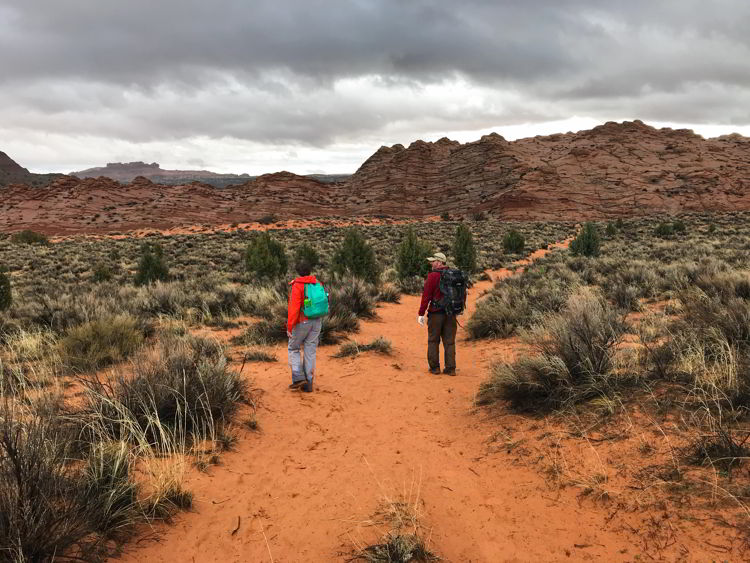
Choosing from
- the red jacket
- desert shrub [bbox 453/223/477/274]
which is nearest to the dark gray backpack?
the red jacket

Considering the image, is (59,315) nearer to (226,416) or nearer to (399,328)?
(226,416)

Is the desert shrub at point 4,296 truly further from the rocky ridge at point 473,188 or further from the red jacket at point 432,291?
the rocky ridge at point 473,188

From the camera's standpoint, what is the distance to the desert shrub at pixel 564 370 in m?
4.54

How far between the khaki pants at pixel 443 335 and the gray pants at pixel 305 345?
1961 millimetres

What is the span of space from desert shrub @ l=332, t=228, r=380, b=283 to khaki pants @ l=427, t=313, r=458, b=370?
26.4ft

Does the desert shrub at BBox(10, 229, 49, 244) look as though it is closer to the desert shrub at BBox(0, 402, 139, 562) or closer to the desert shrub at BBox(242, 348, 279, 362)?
the desert shrub at BBox(242, 348, 279, 362)

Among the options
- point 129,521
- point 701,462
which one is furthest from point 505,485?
point 129,521

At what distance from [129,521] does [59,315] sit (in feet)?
22.5

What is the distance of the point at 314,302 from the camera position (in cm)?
575

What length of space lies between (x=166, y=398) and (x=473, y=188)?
66.6 meters

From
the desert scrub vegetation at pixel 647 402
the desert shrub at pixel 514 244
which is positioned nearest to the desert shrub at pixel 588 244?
the desert shrub at pixel 514 244

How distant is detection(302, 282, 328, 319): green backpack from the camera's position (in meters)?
5.73

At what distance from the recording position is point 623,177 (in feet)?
207

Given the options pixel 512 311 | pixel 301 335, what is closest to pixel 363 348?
pixel 301 335
